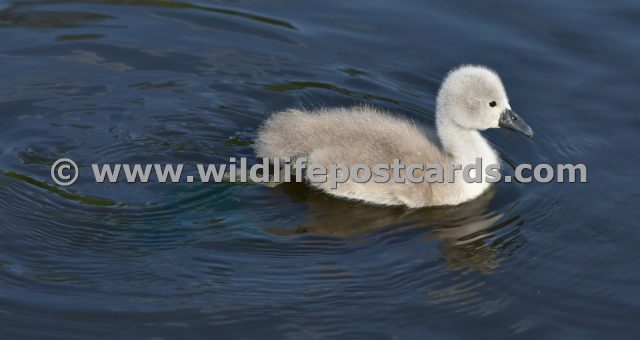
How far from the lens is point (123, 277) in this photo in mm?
6113

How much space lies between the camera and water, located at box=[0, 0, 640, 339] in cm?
589

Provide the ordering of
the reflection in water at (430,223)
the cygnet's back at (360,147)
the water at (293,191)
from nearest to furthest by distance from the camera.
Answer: the water at (293,191), the reflection in water at (430,223), the cygnet's back at (360,147)

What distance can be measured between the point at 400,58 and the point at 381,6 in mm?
843

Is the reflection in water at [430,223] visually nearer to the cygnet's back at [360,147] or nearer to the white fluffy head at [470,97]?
the cygnet's back at [360,147]

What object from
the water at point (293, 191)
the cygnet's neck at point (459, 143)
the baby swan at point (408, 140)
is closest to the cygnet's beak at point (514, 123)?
the baby swan at point (408, 140)

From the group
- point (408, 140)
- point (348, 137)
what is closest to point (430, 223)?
point (408, 140)

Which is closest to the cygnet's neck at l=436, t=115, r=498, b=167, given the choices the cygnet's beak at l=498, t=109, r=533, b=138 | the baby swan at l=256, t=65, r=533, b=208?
the baby swan at l=256, t=65, r=533, b=208

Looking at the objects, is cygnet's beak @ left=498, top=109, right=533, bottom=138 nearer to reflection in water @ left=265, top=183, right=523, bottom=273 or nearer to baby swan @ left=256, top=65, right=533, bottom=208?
baby swan @ left=256, top=65, right=533, bottom=208

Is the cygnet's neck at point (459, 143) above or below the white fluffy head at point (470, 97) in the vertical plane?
below

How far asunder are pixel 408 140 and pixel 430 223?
1.92ft

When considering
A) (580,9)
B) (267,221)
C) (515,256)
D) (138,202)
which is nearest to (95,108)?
(138,202)

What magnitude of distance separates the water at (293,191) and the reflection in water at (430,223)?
0.05 ft

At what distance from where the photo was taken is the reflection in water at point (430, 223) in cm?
655

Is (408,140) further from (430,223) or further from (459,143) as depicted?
(430,223)
